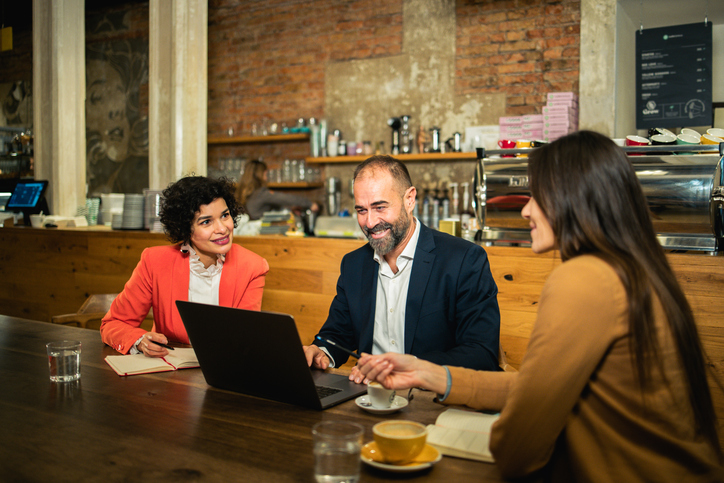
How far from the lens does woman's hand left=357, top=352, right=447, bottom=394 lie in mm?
1163

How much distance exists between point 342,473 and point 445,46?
5.08m

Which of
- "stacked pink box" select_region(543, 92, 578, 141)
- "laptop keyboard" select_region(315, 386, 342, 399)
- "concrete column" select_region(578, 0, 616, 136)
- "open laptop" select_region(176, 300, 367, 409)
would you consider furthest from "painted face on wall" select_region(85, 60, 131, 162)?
"laptop keyboard" select_region(315, 386, 342, 399)

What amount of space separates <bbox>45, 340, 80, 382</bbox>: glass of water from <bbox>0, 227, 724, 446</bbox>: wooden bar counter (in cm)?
170

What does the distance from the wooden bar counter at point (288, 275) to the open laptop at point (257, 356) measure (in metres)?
1.39

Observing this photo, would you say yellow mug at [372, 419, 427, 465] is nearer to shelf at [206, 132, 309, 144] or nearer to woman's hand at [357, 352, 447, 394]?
woman's hand at [357, 352, 447, 394]

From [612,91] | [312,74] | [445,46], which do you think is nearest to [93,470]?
[612,91]

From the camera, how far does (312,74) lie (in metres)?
6.11

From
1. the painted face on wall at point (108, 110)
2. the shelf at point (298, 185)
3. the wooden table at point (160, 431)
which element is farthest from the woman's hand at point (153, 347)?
the painted face on wall at point (108, 110)

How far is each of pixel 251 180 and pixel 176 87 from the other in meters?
1.28

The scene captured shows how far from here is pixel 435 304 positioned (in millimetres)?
1852

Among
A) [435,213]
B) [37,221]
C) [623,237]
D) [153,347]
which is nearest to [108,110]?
[37,221]

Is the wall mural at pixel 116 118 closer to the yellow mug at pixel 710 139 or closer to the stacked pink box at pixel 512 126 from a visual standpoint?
the stacked pink box at pixel 512 126

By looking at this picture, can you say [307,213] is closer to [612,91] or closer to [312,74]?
[312,74]

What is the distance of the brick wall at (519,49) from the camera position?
4871mm
